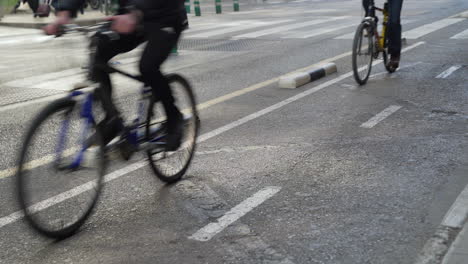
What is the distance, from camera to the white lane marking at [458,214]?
165 inches

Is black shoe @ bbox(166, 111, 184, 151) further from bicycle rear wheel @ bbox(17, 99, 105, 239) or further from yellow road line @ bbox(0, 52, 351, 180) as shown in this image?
yellow road line @ bbox(0, 52, 351, 180)

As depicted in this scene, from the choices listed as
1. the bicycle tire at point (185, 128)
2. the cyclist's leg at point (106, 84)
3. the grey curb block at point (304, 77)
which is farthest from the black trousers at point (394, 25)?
the cyclist's leg at point (106, 84)

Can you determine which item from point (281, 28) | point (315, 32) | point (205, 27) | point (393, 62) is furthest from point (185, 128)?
point (205, 27)

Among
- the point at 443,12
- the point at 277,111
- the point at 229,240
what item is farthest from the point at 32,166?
the point at 443,12

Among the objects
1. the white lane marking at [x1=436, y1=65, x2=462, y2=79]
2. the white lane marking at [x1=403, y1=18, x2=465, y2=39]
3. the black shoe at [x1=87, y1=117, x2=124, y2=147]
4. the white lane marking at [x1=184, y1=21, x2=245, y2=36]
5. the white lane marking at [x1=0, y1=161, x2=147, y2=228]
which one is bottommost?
the white lane marking at [x1=403, y1=18, x2=465, y2=39]

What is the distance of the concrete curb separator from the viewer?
372 cm

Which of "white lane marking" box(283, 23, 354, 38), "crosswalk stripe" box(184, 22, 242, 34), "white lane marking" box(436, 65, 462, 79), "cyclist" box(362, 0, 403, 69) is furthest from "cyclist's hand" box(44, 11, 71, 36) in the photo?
Result: "crosswalk stripe" box(184, 22, 242, 34)

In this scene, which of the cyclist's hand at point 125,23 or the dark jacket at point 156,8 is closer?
the cyclist's hand at point 125,23

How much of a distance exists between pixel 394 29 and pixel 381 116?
2609 millimetres

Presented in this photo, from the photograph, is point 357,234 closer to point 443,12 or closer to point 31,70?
point 31,70

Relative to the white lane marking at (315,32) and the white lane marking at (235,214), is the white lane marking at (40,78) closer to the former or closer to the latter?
the white lane marking at (235,214)

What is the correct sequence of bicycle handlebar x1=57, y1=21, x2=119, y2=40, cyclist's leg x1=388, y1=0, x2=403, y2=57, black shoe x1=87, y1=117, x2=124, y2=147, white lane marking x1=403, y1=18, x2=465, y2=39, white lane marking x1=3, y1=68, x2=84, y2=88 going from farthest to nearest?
white lane marking x1=403, y1=18, x2=465, y2=39 < white lane marking x1=3, y1=68, x2=84, y2=88 < cyclist's leg x1=388, y1=0, x2=403, y2=57 < black shoe x1=87, y1=117, x2=124, y2=147 < bicycle handlebar x1=57, y1=21, x2=119, y2=40

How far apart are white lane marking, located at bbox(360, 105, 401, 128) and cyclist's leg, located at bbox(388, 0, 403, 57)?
2.07 metres

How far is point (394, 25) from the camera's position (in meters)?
9.41
